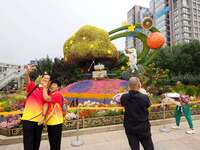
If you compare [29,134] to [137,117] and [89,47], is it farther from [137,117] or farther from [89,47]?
[89,47]

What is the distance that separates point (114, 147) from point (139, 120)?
84.6 inches

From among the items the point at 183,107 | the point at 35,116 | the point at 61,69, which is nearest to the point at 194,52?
the point at 61,69

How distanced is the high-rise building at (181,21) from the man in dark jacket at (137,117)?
7388cm

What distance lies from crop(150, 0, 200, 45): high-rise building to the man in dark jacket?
73.9 m

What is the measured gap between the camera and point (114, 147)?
5.39m

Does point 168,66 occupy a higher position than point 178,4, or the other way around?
point 178,4

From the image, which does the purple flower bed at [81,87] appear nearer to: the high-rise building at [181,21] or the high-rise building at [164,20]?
the high-rise building at [181,21]

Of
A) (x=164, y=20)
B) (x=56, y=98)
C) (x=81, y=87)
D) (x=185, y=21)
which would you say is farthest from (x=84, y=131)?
(x=164, y=20)

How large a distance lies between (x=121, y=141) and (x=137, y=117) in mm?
2571

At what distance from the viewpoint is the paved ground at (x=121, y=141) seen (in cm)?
537

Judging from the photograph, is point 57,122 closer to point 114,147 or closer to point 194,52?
point 114,147

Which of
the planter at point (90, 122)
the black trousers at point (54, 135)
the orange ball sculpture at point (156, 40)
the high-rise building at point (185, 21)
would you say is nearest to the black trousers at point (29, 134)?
the black trousers at point (54, 135)

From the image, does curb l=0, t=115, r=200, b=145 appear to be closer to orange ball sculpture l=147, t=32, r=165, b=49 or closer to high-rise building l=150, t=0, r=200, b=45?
orange ball sculpture l=147, t=32, r=165, b=49

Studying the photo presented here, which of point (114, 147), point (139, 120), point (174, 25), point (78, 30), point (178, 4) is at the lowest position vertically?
point (114, 147)
